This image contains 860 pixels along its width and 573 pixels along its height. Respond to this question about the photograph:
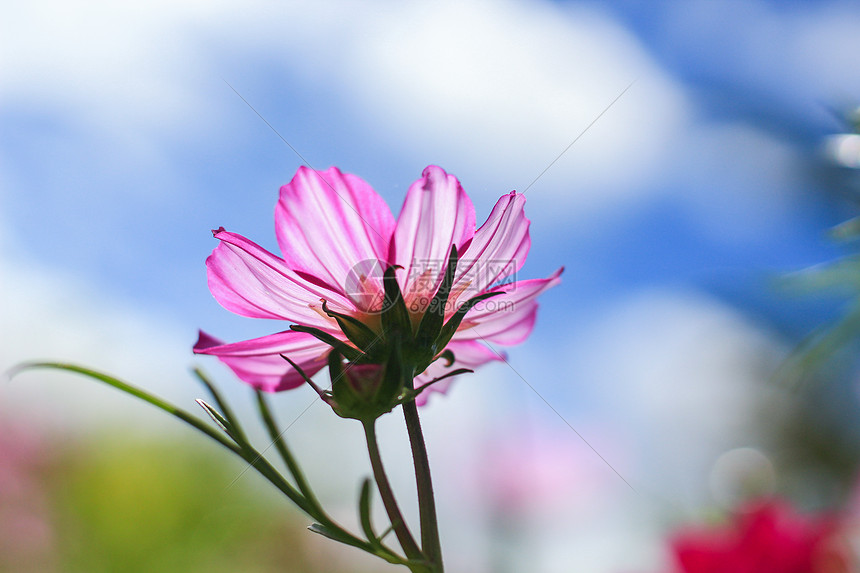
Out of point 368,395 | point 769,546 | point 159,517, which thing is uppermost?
point 159,517

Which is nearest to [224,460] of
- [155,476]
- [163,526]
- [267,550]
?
[155,476]

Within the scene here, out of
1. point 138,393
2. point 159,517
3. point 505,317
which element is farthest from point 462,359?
point 159,517

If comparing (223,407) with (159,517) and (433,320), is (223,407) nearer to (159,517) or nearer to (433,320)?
(433,320)

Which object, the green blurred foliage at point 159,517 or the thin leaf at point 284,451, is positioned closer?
the thin leaf at point 284,451

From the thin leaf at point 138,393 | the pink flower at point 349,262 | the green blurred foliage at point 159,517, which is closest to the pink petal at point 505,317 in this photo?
the pink flower at point 349,262

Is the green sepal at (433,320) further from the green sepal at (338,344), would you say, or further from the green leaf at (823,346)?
the green leaf at (823,346)

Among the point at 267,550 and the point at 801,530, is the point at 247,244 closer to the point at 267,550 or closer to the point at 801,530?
the point at 801,530

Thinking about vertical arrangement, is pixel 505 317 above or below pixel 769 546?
above
